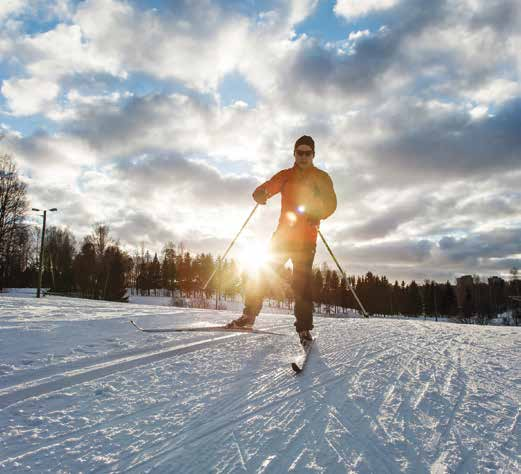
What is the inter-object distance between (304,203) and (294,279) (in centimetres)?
103

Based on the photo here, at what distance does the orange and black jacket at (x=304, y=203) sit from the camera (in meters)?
4.37

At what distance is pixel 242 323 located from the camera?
A: 455cm

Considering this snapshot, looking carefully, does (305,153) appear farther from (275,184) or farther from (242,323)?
(242,323)

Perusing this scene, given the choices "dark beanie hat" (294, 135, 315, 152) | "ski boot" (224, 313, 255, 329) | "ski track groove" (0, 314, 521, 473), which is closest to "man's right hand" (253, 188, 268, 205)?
"dark beanie hat" (294, 135, 315, 152)

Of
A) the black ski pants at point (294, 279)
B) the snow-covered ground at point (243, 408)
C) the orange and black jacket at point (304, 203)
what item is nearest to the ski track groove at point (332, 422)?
the snow-covered ground at point (243, 408)

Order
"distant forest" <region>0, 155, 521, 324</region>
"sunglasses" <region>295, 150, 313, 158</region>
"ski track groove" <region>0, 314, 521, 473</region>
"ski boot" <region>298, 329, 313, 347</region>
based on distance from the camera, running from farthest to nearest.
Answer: "distant forest" <region>0, 155, 521, 324</region> → "sunglasses" <region>295, 150, 313, 158</region> → "ski boot" <region>298, 329, 313, 347</region> → "ski track groove" <region>0, 314, 521, 473</region>

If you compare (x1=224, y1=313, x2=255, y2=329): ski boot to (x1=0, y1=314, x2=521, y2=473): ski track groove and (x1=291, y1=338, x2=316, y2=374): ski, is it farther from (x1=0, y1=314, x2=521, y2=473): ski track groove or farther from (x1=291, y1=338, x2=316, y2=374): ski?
(x1=0, y1=314, x2=521, y2=473): ski track groove

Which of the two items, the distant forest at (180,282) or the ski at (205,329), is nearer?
the ski at (205,329)

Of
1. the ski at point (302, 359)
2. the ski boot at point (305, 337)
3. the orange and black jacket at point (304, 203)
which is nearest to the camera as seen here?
the ski at point (302, 359)

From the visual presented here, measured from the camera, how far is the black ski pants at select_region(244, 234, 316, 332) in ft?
13.2

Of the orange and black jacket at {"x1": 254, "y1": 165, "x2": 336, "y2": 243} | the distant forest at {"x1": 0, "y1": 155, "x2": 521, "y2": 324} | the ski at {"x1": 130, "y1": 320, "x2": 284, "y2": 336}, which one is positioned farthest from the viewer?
the distant forest at {"x1": 0, "y1": 155, "x2": 521, "y2": 324}

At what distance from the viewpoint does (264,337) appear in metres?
4.08

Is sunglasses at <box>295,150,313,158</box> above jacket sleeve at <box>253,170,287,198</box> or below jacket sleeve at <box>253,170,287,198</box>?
above

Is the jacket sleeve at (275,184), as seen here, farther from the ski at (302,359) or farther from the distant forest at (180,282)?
the distant forest at (180,282)
